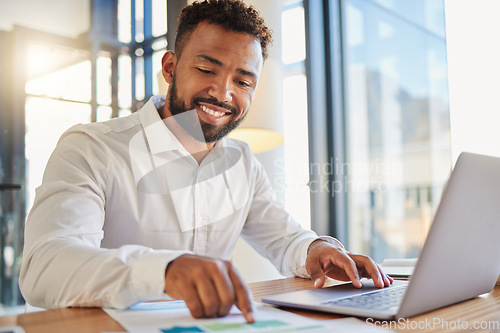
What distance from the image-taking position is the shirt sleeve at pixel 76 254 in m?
0.66

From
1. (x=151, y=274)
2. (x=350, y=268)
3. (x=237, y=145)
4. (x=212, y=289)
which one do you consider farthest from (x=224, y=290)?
(x=237, y=145)

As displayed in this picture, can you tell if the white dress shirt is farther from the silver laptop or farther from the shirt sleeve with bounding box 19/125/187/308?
the silver laptop

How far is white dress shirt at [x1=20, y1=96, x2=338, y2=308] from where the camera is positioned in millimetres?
680

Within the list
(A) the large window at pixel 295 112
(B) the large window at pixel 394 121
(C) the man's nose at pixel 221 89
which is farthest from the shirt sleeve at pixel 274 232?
(A) the large window at pixel 295 112

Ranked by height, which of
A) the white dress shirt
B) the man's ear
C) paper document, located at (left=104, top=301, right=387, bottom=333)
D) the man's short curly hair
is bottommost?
paper document, located at (left=104, top=301, right=387, bottom=333)

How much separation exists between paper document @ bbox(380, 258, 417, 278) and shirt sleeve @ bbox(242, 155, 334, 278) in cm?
20

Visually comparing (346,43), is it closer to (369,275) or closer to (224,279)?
(369,275)

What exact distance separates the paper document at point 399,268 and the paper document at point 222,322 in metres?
0.51

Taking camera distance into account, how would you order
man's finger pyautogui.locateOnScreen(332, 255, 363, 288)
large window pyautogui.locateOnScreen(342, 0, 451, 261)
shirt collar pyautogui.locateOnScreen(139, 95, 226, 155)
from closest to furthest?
man's finger pyautogui.locateOnScreen(332, 255, 363, 288), shirt collar pyautogui.locateOnScreen(139, 95, 226, 155), large window pyautogui.locateOnScreen(342, 0, 451, 261)

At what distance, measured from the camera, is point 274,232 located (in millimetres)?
1402

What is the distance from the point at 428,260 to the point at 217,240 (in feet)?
2.84

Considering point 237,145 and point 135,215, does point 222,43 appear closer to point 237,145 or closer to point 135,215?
point 237,145

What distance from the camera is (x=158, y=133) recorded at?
132 centimetres

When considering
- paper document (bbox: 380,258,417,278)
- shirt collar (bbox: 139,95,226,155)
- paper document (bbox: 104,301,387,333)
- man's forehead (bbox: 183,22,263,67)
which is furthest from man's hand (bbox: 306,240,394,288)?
man's forehead (bbox: 183,22,263,67)
